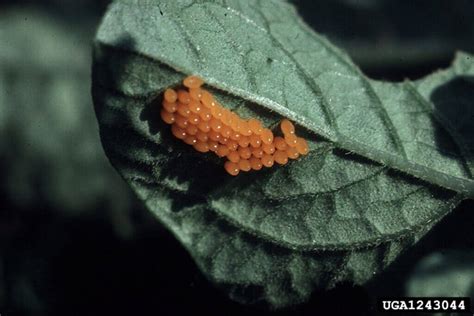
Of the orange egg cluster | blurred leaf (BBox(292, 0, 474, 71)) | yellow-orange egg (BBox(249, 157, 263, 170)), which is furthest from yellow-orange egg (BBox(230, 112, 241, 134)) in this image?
blurred leaf (BBox(292, 0, 474, 71))

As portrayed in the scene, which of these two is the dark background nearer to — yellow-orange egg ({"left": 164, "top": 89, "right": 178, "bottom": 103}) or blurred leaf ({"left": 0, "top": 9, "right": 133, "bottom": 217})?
blurred leaf ({"left": 0, "top": 9, "right": 133, "bottom": 217})

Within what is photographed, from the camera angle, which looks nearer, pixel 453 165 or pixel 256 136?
pixel 256 136

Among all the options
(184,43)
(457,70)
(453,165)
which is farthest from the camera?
(457,70)

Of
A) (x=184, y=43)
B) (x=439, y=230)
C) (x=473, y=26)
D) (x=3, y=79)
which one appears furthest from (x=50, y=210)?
(x=473, y=26)

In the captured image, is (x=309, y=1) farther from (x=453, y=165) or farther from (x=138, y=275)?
(x=138, y=275)

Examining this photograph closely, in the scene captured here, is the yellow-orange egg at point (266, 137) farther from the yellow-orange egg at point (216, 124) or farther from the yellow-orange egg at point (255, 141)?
the yellow-orange egg at point (216, 124)

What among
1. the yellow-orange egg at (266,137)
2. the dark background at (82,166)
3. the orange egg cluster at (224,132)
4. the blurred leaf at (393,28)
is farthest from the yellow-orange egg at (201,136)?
the blurred leaf at (393,28)

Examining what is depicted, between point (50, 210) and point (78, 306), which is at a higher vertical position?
point (50, 210)
